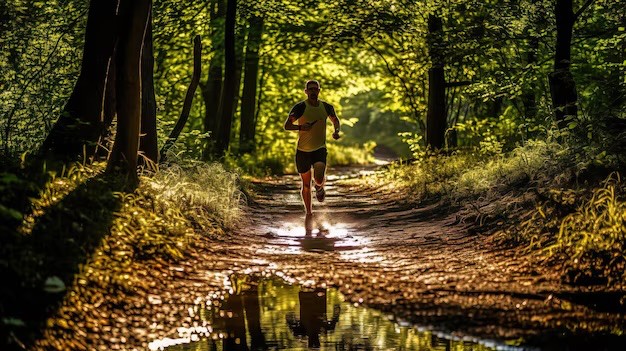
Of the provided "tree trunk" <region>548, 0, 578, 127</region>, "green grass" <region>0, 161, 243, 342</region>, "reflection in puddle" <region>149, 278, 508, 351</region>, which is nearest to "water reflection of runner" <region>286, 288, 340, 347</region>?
"reflection in puddle" <region>149, 278, 508, 351</region>

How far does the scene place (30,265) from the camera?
222 inches

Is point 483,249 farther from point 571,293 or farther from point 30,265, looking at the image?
point 30,265

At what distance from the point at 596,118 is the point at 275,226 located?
4.98 meters

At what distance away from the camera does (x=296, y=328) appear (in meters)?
6.20

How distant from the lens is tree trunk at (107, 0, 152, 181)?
9.74 m

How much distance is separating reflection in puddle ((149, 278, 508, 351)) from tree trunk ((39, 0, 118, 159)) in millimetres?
3540

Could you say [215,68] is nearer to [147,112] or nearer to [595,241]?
[147,112]

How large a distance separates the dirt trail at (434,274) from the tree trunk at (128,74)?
1.85m

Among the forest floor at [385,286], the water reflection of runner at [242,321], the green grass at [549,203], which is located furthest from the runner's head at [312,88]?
the water reflection of runner at [242,321]

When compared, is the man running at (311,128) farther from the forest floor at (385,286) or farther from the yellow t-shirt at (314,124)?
the forest floor at (385,286)

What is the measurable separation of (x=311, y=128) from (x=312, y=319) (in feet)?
19.4

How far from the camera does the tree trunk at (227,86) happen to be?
19.4 metres

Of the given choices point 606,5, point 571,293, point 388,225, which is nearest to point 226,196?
point 388,225

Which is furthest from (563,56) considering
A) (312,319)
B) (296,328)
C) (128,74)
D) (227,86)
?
(227,86)
